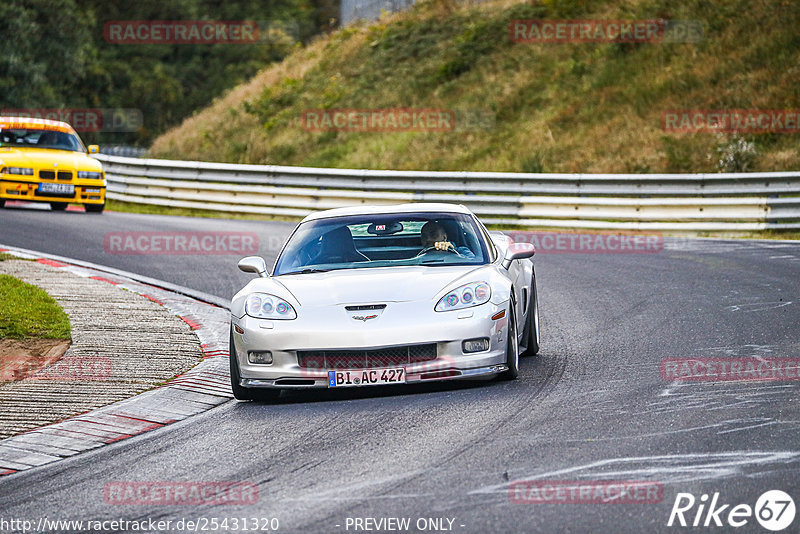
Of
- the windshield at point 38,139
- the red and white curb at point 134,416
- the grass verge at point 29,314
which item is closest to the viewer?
the red and white curb at point 134,416

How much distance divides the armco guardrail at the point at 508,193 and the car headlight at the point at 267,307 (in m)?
12.8

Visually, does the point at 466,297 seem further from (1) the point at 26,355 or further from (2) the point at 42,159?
(2) the point at 42,159

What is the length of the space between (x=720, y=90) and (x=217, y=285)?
1584 centimetres

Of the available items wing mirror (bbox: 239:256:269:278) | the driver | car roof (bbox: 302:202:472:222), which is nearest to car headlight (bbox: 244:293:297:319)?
wing mirror (bbox: 239:256:269:278)

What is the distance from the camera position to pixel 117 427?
7219 mm

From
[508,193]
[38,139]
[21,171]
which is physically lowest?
[508,193]

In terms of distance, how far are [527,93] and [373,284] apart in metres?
22.9

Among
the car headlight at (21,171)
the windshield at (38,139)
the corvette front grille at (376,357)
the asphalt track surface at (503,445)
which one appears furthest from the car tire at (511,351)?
the windshield at (38,139)

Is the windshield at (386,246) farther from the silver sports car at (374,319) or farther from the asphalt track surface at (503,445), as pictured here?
the asphalt track surface at (503,445)

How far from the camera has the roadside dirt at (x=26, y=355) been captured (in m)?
8.95

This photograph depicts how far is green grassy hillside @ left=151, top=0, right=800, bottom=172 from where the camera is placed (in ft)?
82.1

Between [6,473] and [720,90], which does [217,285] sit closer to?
[6,473]

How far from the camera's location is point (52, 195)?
2262cm

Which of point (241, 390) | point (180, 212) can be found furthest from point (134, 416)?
point (180, 212)
